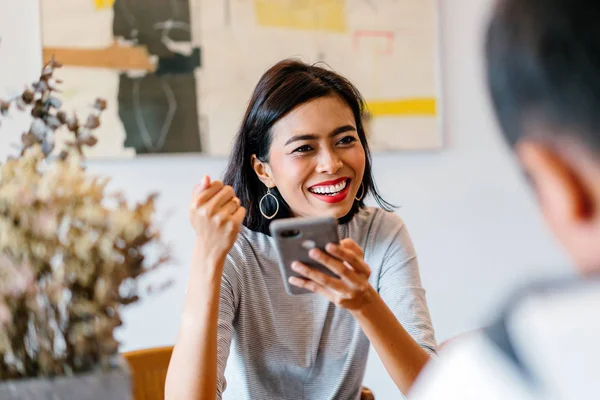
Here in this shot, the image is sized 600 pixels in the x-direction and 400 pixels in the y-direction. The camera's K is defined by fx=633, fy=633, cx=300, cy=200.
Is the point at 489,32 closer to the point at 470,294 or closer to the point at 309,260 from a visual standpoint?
the point at 309,260

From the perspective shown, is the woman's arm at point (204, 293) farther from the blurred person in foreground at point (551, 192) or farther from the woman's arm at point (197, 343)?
the blurred person in foreground at point (551, 192)

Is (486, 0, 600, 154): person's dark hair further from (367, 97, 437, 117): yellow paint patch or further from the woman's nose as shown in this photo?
(367, 97, 437, 117): yellow paint patch

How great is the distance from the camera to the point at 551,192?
0.50m

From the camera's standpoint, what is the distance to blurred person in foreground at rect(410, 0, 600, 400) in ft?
1.47

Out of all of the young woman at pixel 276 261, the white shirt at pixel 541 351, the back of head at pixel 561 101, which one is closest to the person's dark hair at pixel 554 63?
the back of head at pixel 561 101

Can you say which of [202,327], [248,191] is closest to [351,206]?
[248,191]

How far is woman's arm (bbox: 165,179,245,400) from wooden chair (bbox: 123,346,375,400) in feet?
0.87

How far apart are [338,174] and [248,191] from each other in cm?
25

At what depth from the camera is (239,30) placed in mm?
2096

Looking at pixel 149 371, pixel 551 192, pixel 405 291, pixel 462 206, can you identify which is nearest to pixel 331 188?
pixel 405 291

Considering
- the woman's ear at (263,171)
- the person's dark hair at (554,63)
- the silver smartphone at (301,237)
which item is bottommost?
the silver smartphone at (301,237)

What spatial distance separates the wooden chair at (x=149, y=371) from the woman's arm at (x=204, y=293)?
0.87ft

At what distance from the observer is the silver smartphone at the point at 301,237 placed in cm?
102

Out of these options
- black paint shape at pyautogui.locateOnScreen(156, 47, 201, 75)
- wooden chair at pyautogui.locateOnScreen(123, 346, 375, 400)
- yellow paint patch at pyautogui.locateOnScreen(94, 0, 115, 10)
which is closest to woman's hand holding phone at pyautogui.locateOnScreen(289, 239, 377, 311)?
wooden chair at pyautogui.locateOnScreen(123, 346, 375, 400)
